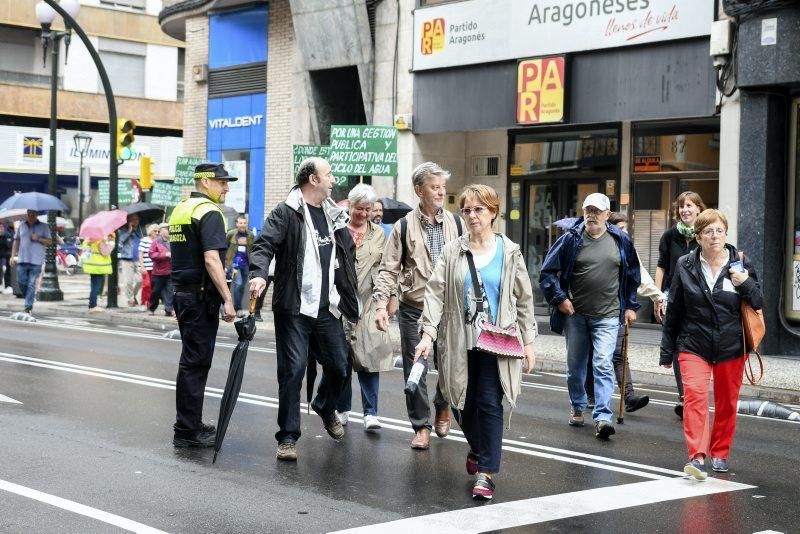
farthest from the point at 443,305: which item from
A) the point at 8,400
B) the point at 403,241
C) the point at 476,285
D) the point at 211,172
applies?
the point at 8,400

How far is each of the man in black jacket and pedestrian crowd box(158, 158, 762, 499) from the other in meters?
0.01

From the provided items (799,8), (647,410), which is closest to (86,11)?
(799,8)

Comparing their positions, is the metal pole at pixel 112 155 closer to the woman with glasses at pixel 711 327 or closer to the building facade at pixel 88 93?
the woman with glasses at pixel 711 327

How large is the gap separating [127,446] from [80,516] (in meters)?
2.00

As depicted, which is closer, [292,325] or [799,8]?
[292,325]

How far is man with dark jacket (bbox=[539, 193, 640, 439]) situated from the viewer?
9.47 meters

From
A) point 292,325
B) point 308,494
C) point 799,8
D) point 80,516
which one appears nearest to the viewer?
point 80,516

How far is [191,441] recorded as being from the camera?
8.28 m

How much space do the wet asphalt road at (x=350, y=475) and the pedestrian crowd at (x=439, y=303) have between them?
0.81ft

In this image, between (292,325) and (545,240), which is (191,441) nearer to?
(292,325)

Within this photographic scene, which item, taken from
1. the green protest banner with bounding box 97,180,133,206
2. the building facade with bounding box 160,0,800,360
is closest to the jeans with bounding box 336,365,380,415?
the building facade with bounding box 160,0,800,360

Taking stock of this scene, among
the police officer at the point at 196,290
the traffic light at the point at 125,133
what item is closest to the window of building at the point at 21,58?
the traffic light at the point at 125,133

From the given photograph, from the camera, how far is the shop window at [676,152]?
688 inches

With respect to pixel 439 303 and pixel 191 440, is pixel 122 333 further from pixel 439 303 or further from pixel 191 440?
pixel 439 303
